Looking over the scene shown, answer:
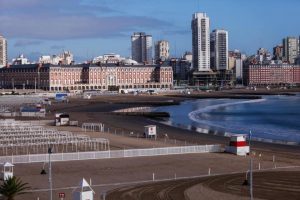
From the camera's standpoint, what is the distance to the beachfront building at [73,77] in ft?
575

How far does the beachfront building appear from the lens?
175250mm

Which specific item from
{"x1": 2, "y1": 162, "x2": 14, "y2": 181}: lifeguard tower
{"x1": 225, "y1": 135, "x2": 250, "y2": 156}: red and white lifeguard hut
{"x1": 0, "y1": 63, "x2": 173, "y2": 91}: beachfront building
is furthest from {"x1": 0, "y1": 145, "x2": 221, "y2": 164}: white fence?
{"x1": 0, "y1": 63, "x2": 173, "y2": 91}: beachfront building

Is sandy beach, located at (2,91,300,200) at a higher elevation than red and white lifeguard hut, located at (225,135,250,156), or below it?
below

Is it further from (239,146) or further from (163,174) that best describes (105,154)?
(239,146)

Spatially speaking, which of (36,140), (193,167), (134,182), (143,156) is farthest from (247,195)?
(36,140)

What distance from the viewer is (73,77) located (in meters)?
183

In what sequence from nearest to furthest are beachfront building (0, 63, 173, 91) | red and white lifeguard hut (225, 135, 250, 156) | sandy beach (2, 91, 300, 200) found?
sandy beach (2, 91, 300, 200) < red and white lifeguard hut (225, 135, 250, 156) < beachfront building (0, 63, 173, 91)

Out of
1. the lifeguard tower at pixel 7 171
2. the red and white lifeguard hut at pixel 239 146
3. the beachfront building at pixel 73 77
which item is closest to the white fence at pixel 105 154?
the red and white lifeguard hut at pixel 239 146

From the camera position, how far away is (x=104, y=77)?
623 feet

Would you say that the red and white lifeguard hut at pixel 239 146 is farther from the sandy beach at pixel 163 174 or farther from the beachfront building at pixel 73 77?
the beachfront building at pixel 73 77

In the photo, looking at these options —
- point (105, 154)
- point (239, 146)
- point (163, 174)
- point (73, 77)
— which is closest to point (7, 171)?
point (163, 174)

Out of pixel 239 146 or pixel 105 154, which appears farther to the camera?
pixel 239 146

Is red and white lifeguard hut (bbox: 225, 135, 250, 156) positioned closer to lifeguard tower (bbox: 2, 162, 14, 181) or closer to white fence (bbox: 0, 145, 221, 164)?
white fence (bbox: 0, 145, 221, 164)

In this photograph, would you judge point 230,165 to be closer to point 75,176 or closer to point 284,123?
point 75,176
